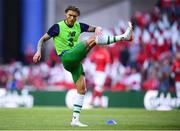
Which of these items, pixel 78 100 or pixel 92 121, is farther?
pixel 92 121

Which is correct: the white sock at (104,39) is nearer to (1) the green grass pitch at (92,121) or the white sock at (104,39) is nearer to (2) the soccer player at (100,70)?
(1) the green grass pitch at (92,121)

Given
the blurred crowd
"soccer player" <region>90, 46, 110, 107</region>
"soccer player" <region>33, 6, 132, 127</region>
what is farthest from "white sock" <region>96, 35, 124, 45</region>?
the blurred crowd

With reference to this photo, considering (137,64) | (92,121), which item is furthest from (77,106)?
(137,64)

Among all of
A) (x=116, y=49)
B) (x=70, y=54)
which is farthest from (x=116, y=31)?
(x=70, y=54)

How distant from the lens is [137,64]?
1023 inches

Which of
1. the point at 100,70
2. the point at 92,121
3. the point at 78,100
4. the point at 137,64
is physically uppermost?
the point at 137,64

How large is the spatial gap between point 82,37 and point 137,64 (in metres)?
5.23

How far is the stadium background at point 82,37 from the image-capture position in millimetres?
24422

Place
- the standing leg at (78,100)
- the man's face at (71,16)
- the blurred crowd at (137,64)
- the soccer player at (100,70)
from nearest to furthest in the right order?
the man's face at (71,16) → the standing leg at (78,100) → the soccer player at (100,70) → the blurred crowd at (137,64)

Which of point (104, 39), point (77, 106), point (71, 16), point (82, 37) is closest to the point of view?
point (104, 39)

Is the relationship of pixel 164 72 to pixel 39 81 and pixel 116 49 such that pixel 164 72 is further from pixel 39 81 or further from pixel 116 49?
pixel 39 81

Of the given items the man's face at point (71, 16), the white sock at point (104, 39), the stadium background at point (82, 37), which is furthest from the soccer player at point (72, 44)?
the stadium background at point (82, 37)

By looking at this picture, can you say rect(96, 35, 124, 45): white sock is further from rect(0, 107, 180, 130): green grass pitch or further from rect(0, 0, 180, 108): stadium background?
rect(0, 0, 180, 108): stadium background

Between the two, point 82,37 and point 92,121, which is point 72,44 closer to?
point 92,121
